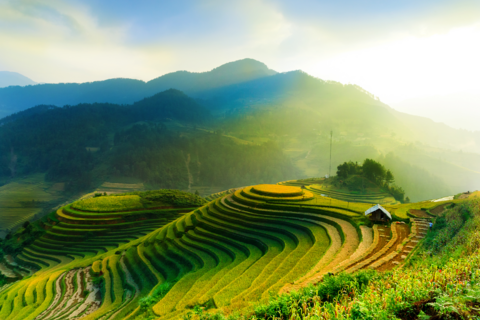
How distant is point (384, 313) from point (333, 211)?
779 inches

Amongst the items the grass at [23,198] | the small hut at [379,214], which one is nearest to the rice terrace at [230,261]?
the small hut at [379,214]

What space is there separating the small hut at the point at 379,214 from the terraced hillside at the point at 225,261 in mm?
771

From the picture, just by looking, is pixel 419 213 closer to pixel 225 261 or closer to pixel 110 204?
pixel 225 261

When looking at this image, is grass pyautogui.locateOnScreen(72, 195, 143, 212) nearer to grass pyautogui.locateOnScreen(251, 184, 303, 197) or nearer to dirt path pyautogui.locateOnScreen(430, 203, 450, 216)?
grass pyautogui.locateOnScreen(251, 184, 303, 197)

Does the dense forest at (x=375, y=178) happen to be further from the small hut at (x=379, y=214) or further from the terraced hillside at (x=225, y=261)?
the small hut at (x=379, y=214)

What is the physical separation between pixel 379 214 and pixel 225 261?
1438 centimetres

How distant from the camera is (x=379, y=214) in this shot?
21.5 meters

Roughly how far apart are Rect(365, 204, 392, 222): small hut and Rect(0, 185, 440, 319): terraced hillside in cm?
77

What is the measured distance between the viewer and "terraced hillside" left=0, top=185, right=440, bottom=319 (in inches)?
523

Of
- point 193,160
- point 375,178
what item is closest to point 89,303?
point 375,178

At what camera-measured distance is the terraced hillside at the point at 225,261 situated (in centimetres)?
1329

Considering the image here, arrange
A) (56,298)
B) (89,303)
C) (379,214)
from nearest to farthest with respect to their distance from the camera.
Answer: (89,303)
(379,214)
(56,298)

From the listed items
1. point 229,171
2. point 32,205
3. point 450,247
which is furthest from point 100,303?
point 229,171

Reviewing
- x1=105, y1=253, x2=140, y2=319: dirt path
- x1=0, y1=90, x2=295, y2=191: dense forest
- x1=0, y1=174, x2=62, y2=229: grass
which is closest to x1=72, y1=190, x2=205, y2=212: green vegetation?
x1=105, y1=253, x2=140, y2=319: dirt path
